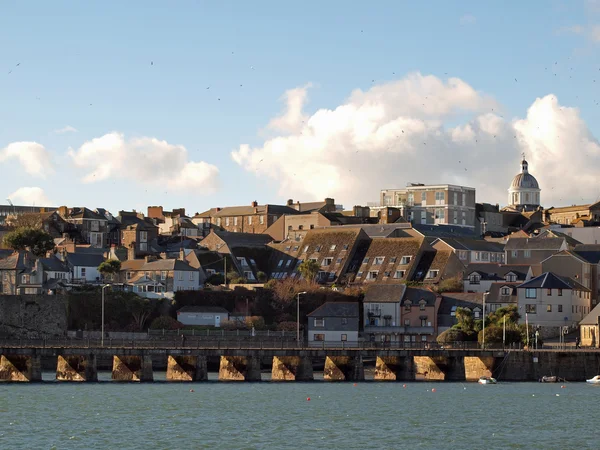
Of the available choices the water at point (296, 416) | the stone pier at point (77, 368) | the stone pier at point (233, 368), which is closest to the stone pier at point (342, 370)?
the water at point (296, 416)

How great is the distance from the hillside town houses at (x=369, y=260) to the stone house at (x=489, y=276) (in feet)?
0.46

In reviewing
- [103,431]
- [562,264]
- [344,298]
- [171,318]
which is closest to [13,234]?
[171,318]

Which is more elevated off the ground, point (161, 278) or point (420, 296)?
point (161, 278)

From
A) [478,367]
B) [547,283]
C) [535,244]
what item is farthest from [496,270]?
[478,367]

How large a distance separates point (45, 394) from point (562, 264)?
64723 millimetres

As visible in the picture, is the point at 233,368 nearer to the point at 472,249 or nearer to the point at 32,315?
the point at 32,315

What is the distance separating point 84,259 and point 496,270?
4391cm

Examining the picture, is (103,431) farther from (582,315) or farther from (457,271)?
(457,271)

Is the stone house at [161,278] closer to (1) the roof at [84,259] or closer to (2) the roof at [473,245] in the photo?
(1) the roof at [84,259]

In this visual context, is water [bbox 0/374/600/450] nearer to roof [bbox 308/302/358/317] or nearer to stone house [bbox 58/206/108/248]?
roof [bbox 308/302/358/317]

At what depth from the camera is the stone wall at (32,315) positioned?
126 meters

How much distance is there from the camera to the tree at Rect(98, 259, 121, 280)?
139750 mm

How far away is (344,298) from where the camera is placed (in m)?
133

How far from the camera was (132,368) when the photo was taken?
9694cm
